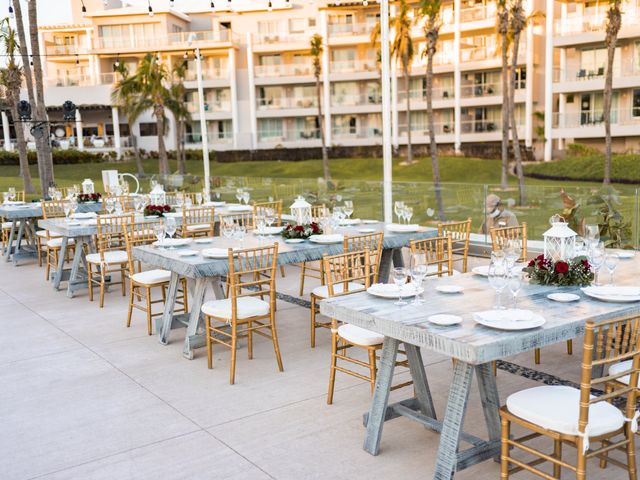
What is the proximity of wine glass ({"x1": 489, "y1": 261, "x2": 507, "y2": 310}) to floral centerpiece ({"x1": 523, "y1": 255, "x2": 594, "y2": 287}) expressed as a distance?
578 mm

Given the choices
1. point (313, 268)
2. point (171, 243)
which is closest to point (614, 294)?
point (171, 243)

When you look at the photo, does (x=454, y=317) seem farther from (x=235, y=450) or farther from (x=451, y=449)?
(x=235, y=450)

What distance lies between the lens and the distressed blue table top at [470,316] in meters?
3.56

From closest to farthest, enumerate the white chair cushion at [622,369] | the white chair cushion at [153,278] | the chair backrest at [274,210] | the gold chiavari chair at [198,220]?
the white chair cushion at [622,369] < the white chair cushion at [153,278] < the chair backrest at [274,210] < the gold chiavari chair at [198,220]

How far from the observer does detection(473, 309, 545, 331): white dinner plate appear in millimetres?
3723

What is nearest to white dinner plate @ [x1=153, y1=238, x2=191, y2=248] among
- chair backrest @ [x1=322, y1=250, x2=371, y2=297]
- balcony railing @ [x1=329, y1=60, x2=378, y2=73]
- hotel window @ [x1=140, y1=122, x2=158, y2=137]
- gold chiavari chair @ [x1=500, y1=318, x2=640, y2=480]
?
chair backrest @ [x1=322, y1=250, x2=371, y2=297]

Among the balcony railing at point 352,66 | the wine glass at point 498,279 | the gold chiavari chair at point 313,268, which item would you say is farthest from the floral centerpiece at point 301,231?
the balcony railing at point 352,66

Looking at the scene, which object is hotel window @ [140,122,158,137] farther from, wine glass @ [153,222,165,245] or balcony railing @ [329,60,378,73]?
wine glass @ [153,222,165,245]

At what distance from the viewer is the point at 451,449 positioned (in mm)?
3750

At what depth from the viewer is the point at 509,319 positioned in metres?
3.82

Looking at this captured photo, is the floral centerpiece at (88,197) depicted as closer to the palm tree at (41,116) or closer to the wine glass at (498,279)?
A: the palm tree at (41,116)

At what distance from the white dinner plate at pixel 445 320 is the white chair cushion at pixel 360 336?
95 centimetres

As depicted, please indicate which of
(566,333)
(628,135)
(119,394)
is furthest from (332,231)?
(628,135)

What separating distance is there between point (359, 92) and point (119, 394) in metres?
42.8
